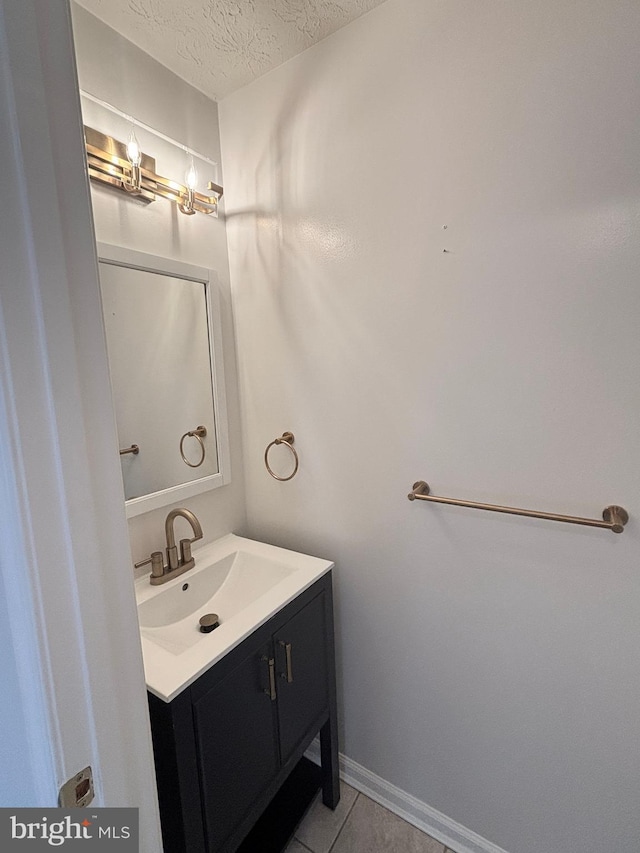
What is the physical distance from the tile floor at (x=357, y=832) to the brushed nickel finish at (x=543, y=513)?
118cm

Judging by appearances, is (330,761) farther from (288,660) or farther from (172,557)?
(172,557)

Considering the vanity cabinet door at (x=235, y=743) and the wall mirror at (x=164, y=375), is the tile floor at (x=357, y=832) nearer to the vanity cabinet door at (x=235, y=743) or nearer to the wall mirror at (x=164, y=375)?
the vanity cabinet door at (x=235, y=743)

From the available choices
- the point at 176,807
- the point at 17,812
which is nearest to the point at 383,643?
the point at 176,807

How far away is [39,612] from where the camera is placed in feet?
1.54

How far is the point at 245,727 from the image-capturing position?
1093 mm

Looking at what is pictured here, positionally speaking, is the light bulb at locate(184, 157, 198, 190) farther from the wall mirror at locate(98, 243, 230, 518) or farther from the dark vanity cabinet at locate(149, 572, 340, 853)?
the dark vanity cabinet at locate(149, 572, 340, 853)

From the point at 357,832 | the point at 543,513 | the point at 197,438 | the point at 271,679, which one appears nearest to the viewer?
the point at 543,513

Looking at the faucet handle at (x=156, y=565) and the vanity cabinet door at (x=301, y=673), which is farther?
the faucet handle at (x=156, y=565)

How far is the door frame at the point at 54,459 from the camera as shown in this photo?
1.40 ft

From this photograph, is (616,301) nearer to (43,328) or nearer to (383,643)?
(43,328)

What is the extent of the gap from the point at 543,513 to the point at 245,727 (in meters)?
0.98

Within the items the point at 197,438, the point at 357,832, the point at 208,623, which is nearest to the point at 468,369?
the point at 197,438

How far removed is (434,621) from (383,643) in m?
0.23
